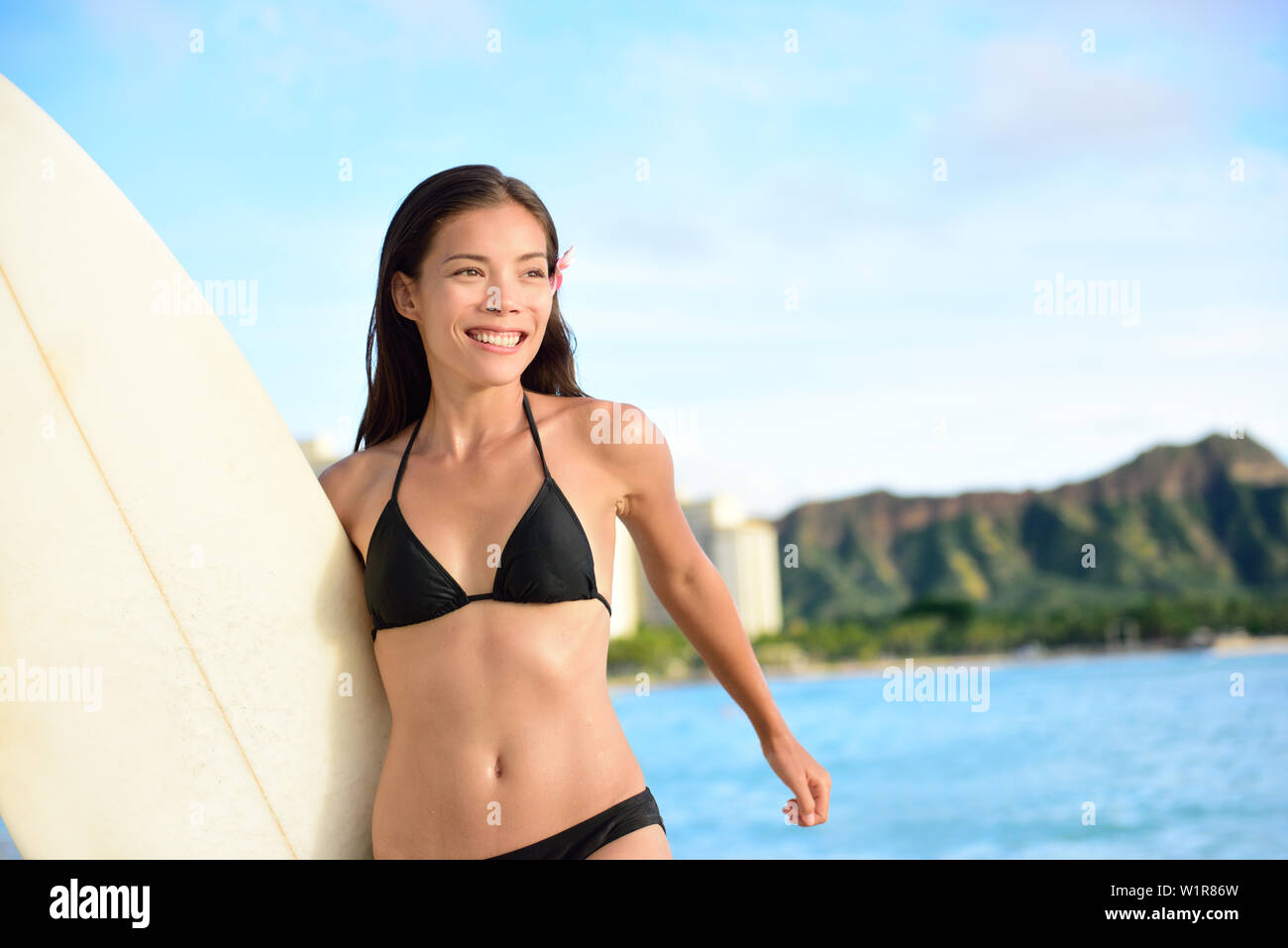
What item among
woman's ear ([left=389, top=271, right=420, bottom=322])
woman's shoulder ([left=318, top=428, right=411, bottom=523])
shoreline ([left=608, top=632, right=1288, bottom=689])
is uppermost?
woman's ear ([left=389, top=271, right=420, bottom=322])

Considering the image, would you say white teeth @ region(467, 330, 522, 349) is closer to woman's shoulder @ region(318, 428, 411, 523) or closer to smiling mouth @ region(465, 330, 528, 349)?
smiling mouth @ region(465, 330, 528, 349)

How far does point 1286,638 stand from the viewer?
67.1 meters

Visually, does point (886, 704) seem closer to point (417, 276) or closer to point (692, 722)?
point (692, 722)

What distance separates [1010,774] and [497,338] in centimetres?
3070

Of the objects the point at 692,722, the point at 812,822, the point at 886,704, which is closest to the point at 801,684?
the point at 886,704

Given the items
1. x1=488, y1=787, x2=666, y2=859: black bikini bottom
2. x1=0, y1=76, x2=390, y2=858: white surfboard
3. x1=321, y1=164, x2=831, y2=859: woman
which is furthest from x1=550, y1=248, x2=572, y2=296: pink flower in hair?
x1=488, y1=787, x2=666, y2=859: black bikini bottom

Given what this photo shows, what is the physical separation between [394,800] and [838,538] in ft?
315

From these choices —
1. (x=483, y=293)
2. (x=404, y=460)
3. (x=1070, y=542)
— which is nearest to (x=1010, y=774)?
(x=404, y=460)

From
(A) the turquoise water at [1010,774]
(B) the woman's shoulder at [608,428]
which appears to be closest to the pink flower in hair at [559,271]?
(B) the woman's shoulder at [608,428]

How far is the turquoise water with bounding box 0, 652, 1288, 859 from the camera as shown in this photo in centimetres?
2059

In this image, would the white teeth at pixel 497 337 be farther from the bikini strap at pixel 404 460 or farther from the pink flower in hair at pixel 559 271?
the bikini strap at pixel 404 460

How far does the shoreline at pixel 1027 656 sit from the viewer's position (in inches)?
2621

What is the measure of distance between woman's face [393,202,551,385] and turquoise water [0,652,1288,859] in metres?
12.1

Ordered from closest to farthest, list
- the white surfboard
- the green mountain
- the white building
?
the white surfboard
the white building
the green mountain
